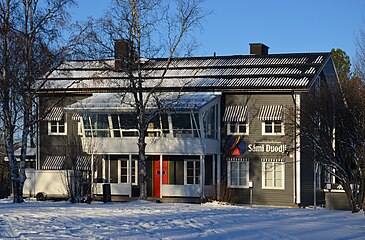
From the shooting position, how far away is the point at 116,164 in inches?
1555

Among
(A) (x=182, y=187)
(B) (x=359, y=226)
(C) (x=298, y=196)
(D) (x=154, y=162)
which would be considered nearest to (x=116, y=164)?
(D) (x=154, y=162)

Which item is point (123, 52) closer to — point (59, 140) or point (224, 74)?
point (224, 74)

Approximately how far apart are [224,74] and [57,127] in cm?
1025

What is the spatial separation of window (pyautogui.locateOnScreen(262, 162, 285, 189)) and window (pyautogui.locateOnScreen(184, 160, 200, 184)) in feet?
11.8

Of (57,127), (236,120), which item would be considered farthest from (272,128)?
(57,127)

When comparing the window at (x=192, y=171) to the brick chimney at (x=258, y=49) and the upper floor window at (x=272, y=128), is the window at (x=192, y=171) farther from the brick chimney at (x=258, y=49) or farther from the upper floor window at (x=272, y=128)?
the brick chimney at (x=258, y=49)

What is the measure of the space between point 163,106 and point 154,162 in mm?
6217

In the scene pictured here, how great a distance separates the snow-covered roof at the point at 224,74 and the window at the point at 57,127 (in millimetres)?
2286

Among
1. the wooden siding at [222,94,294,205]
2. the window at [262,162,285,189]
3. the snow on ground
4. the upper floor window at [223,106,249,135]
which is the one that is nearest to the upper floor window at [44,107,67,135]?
the wooden siding at [222,94,294,205]

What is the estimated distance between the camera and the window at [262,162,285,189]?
3709 centimetres

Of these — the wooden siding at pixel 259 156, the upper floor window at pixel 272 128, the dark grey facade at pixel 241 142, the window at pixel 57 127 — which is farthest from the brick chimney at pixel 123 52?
the window at pixel 57 127

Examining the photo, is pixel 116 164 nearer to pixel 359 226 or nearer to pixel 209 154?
pixel 209 154

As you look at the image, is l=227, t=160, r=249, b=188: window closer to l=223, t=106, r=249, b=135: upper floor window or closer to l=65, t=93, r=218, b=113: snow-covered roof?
l=223, t=106, r=249, b=135: upper floor window

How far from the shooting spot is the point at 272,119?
36812 mm
